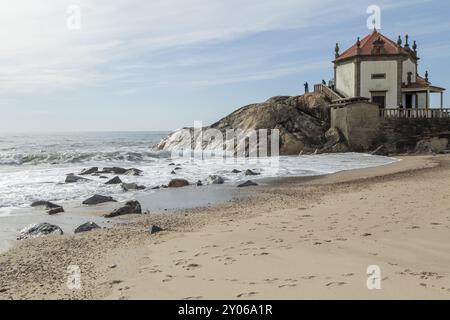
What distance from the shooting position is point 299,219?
932 centimetres

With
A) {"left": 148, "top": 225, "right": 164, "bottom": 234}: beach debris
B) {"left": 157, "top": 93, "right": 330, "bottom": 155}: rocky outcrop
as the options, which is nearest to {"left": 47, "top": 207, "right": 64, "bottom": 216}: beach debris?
{"left": 148, "top": 225, "right": 164, "bottom": 234}: beach debris

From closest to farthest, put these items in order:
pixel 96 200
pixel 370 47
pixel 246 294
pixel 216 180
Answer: pixel 246 294 → pixel 96 200 → pixel 216 180 → pixel 370 47

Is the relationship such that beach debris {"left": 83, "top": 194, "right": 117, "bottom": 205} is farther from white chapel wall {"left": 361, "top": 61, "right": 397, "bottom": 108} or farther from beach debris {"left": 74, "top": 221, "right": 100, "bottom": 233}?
white chapel wall {"left": 361, "top": 61, "right": 397, "bottom": 108}

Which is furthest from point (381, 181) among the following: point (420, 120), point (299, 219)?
point (420, 120)

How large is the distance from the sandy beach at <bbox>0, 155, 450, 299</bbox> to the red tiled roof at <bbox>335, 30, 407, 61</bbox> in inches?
1303

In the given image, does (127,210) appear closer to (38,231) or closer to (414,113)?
(38,231)

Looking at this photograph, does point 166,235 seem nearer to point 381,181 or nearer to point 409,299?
point 409,299

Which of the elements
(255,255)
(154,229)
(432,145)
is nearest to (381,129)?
(432,145)

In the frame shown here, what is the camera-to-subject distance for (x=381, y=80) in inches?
1612

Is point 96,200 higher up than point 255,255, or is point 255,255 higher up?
point 255,255

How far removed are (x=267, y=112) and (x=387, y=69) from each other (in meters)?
11.9

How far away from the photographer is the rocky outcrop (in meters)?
36.5

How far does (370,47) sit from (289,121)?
1144cm

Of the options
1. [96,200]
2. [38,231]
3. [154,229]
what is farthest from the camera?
[96,200]
